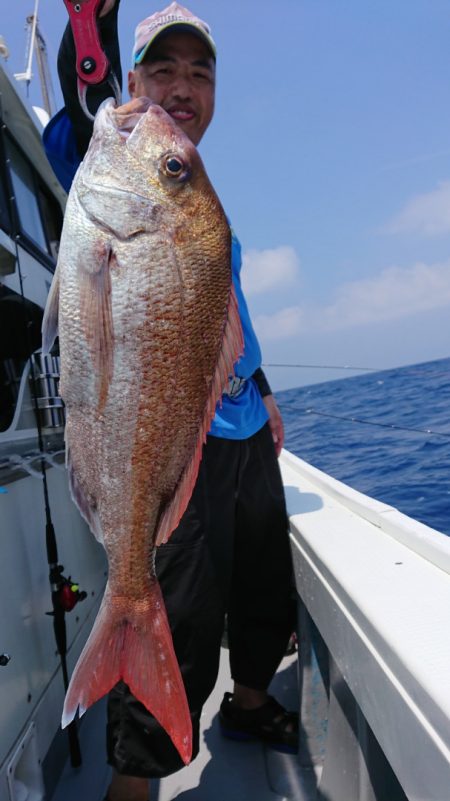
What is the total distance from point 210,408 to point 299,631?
1.72m

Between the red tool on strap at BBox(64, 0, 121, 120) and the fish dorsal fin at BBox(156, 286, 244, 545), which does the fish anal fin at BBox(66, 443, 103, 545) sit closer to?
the fish dorsal fin at BBox(156, 286, 244, 545)

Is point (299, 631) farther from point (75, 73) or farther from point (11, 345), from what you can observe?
point (75, 73)

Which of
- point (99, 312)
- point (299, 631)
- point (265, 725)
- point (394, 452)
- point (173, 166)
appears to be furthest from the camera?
point (394, 452)

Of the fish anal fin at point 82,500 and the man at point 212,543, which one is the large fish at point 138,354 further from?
the man at point 212,543

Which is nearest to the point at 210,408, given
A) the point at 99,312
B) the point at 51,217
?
the point at 99,312

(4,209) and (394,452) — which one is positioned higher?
(4,209)

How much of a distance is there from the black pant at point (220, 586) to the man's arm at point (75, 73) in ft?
3.97

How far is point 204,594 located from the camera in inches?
77.7

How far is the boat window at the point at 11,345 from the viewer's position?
2.61 meters

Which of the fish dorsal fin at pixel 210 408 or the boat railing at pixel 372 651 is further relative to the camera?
the fish dorsal fin at pixel 210 408

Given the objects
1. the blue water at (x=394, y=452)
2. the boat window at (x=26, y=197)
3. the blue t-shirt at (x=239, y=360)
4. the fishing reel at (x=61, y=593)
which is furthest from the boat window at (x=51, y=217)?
the fishing reel at (x=61, y=593)

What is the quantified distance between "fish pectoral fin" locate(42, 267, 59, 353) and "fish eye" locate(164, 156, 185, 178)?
0.38m

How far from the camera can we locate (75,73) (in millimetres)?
1729

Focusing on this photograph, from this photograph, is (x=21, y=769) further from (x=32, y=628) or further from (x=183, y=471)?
(x=183, y=471)
